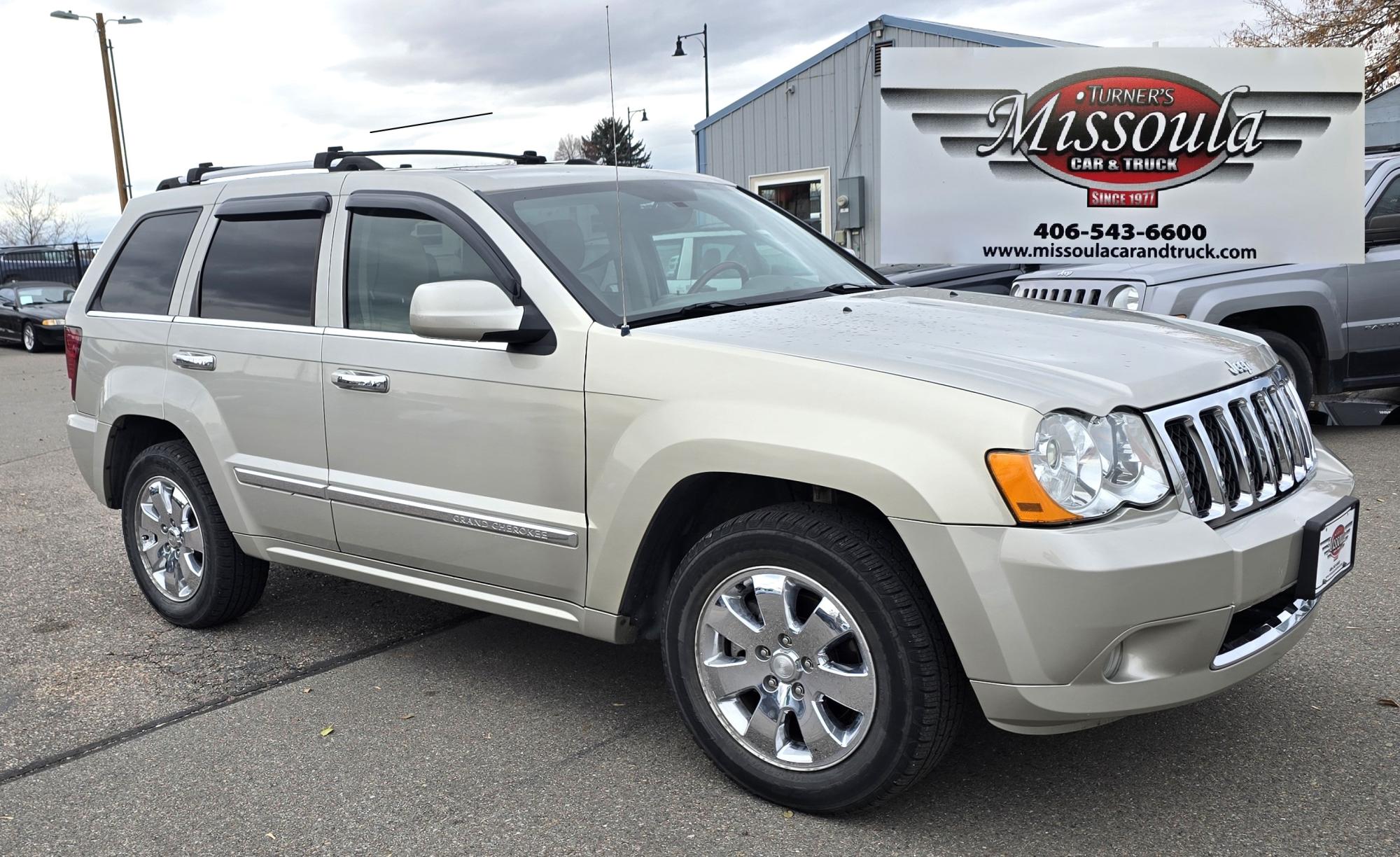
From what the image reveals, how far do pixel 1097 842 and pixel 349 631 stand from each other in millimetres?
3060

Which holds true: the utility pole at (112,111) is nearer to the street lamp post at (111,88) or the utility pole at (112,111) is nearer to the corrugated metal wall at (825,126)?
the street lamp post at (111,88)

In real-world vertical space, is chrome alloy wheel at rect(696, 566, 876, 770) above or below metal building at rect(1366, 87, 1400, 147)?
A: below

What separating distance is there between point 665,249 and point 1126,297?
4.35 meters

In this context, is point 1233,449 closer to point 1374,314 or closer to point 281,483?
point 281,483

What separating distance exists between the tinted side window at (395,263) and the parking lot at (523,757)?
1.30m

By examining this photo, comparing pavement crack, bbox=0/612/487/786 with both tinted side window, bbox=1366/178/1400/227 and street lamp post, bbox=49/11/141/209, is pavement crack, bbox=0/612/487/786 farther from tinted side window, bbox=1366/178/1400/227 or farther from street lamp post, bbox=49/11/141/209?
street lamp post, bbox=49/11/141/209

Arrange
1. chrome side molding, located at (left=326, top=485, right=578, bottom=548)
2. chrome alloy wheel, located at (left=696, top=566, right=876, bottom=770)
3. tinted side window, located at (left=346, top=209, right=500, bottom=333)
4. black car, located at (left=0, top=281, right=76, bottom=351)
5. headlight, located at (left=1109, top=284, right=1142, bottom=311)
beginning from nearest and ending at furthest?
chrome alloy wheel, located at (left=696, top=566, right=876, bottom=770) < chrome side molding, located at (left=326, top=485, right=578, bottom=548) < tinted side window, located at (left=346, top=209, right=500, bottom=333) < headlight, located at (left=1109, top=284, right=1142, bottom=311) < black car, located at (left=0, top=281, right=76, bottom=351)

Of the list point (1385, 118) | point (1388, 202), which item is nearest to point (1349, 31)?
point (1385, 118)

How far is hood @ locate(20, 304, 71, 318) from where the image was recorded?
21.7m

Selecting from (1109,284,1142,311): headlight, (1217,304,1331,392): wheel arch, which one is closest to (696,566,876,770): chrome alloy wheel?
(1109,284,1142,311): headlight

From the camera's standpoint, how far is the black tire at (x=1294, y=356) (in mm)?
7742

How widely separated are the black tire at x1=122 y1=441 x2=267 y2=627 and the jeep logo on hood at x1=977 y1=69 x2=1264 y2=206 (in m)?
5.97

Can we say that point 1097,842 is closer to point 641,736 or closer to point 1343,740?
point 1343,740

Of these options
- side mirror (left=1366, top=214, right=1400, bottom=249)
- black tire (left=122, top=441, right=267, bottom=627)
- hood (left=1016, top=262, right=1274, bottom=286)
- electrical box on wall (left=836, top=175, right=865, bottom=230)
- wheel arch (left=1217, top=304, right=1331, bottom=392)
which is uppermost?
electrical box on wall (left=836, top=175, right=865, bottom=230)
